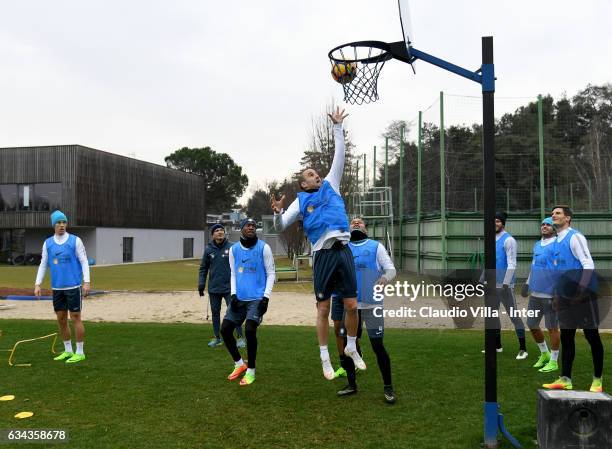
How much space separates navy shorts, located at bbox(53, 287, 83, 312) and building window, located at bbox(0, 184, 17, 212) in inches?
1568

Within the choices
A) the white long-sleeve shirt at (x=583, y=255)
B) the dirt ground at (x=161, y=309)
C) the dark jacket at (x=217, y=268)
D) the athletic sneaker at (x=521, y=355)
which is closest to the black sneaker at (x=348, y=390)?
the white long-sleeve shirt at (x=583, y=255)

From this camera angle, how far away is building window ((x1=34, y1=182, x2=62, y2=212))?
40688mm

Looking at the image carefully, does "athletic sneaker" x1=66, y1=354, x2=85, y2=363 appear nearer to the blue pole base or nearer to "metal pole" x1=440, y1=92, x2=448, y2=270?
the blue pole base

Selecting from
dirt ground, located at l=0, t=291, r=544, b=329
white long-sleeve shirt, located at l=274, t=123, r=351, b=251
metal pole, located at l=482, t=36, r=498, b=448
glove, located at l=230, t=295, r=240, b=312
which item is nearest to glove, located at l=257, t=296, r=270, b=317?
glove, located at l=230, t=295, r=240, b=312

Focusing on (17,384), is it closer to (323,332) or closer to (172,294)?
(323,332)

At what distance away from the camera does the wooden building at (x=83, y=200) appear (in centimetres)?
4075

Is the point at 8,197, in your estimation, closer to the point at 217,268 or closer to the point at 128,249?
the point at 128,249

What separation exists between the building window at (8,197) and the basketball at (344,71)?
43.3m

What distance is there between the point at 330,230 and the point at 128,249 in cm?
4483

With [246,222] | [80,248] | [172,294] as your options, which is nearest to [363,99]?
[246,222]

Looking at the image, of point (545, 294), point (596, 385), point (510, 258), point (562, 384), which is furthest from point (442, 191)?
point (596, 385)

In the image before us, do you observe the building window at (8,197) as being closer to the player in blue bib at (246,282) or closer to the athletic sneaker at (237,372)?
the player in blue bib at (246,282)

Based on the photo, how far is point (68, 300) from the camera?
7.48 m

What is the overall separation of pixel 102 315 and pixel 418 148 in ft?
44.4
